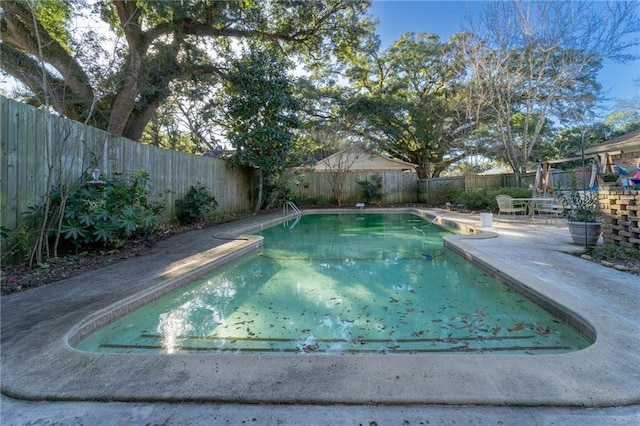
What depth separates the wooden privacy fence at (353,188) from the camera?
15.2m

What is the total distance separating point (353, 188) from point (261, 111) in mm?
6886

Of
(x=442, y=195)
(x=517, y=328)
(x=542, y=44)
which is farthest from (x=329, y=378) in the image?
(x=442, y=195)

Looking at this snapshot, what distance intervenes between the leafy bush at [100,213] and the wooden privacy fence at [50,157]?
0.82 feet

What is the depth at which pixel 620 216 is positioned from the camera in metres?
4.25

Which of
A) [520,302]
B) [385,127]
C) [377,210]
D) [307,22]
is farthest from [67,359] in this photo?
[385,127]

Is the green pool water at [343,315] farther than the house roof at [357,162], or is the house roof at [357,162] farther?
the house roof at [357,162]

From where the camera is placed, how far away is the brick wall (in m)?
4.01

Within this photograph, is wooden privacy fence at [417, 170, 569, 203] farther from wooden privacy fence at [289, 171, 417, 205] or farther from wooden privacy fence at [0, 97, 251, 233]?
wooden privacy fence at [0, 97, 251, 233]

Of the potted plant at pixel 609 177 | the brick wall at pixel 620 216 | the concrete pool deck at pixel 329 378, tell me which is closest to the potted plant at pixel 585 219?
the brick wall at pixel 620 216

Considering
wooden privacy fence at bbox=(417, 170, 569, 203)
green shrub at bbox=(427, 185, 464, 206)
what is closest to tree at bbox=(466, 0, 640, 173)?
wooden privacy fence at bbox=(417, 170, 569, 203)

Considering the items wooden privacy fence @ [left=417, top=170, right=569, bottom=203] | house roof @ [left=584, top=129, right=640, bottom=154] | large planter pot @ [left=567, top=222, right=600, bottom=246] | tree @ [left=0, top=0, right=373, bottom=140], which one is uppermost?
tree @ [left=0, top=0, right=373, bottom=140]

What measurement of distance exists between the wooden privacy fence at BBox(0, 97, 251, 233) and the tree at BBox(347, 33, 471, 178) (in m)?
11.7

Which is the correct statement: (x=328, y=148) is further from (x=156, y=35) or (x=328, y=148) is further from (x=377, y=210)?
(x=156, y=35)

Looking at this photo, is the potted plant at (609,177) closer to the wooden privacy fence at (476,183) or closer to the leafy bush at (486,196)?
the leafy bush at (486,196)
